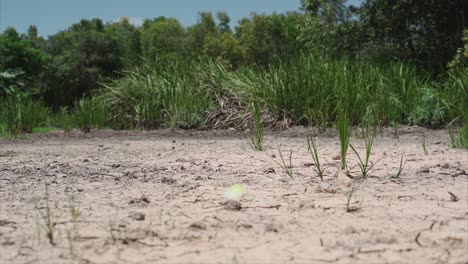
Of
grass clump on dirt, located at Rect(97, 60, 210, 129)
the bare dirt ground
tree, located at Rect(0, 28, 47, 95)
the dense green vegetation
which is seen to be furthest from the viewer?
tree, located at Rect(0, 28, 47, 95)

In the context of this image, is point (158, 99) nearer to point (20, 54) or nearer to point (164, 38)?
point (20, 54)

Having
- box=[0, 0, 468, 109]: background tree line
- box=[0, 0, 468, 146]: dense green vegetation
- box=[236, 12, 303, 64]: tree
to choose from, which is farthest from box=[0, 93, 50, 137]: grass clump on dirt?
box=[236, 12, 303, 64]: tree

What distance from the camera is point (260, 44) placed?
4075 cm

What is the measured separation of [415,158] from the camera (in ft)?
11.0

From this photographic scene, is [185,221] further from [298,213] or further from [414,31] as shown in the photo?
[414,31]

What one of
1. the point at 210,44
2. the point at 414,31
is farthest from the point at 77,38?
the point at 414,31

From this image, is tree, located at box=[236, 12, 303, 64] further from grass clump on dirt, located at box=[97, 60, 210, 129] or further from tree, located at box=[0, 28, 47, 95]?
grass clump on dirt, located at box=[97, 60, 210, 129]

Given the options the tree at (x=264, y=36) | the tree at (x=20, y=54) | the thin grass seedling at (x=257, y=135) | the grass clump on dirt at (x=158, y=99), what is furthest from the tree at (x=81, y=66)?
the thin grass seedling at (x=257, y=135)

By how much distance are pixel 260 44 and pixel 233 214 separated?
129 feet

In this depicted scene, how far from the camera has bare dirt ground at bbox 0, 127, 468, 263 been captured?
1647mm

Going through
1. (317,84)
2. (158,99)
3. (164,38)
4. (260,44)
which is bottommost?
Answer: (158,99)

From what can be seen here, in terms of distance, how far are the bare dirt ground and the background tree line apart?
18.6 feet

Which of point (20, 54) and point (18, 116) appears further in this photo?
point (20, 54)

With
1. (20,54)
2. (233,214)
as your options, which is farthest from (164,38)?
(233,214)
